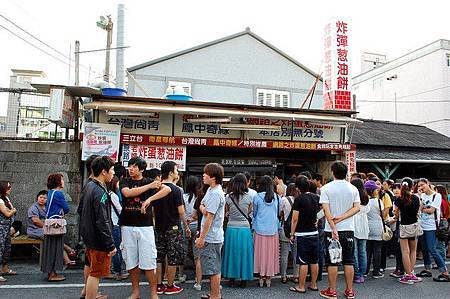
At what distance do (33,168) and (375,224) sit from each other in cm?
729

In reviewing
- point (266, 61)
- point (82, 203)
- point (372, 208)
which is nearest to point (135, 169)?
point (82, 203)

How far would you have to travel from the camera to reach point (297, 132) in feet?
33.1

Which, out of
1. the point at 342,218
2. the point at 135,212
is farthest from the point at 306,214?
the point at 135,212

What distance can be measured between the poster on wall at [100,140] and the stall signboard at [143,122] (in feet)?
0.93

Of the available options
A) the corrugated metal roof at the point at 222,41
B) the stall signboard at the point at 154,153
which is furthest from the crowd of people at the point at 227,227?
the corrugated metal roof at the point at 222,41

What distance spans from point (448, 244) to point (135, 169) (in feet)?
26.9

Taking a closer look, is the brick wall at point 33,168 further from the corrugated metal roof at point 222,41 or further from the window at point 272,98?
the window at point 272,98

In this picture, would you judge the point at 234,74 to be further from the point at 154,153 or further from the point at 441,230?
the point at 441,230

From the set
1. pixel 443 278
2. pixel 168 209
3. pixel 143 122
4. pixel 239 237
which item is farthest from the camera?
pixel 143 122

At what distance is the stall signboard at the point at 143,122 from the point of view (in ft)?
28.5

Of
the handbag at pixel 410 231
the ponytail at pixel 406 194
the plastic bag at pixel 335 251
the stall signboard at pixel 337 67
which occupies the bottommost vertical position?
the plastic bag at pixel 335 251

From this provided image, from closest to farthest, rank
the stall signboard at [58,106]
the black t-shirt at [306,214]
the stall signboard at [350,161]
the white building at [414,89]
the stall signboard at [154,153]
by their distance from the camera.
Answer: the black t-shirt at [306,214]
the stall signboard at [58,106]
the stall signboard at [154,153]
the stall signboard at [350,161]
the white building at [414,89]

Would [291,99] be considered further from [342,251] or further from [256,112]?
[342,251]

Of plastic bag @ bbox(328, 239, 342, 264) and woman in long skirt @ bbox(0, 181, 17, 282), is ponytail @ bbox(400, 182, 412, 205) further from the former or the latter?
woman in long skirt @ bbox(0, 181, 17, 282)
